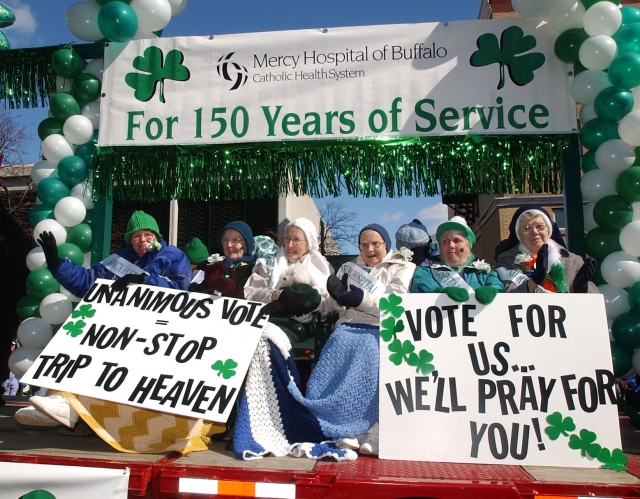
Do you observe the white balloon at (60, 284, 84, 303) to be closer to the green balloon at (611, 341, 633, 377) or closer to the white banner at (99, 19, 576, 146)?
the white banner at (99, 19, 576, 146)

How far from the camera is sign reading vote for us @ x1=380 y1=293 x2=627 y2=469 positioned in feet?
8.38

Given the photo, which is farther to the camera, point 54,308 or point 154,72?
point 154,72

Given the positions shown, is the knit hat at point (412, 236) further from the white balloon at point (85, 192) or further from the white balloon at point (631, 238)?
the white balloon at point (85, 192)

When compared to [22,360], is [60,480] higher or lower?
lower

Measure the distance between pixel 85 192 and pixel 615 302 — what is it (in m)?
3.95

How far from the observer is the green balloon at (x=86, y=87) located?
438cm

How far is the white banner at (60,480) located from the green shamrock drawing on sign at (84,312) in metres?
0.97

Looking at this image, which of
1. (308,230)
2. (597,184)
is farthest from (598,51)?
(308,230)

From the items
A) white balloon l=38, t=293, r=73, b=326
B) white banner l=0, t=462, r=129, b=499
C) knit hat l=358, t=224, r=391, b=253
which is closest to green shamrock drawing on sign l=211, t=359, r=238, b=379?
white banner l=0, t=462, r=129, b=499

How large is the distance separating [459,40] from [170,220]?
11.2 metres

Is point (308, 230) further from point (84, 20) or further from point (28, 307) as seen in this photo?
point (84, 20)

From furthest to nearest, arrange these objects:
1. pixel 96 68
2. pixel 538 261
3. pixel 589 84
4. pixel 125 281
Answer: pixel 96 68 < pixel 589 84 < pixel 125 281 < pixel 538 261

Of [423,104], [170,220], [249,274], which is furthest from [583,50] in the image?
[170,220]

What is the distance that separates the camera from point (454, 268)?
11.7ft
